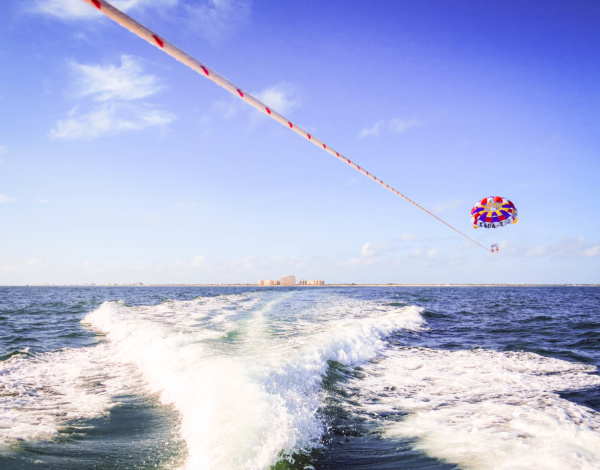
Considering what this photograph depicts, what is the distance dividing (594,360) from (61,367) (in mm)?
12978

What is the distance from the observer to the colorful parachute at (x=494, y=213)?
1864 centimetres

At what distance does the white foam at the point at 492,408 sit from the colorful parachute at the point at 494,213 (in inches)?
426

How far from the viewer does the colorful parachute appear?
18.6 m

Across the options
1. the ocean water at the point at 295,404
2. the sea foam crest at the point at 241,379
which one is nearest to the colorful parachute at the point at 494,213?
the ocean water at the point at 295,404

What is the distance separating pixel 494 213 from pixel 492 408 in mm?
15365

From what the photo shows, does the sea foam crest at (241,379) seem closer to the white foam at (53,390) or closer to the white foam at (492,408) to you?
the white foam at (53,390)

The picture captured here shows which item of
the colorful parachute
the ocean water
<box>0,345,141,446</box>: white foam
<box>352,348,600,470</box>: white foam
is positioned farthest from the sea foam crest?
the colorful parachute

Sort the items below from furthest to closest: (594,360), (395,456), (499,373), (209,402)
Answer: (594,360) → (499,373) → (209,402) → (395,456)

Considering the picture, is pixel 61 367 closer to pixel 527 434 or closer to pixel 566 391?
pixel 527 434

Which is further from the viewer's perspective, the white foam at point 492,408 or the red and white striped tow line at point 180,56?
the white foam at point 492,408

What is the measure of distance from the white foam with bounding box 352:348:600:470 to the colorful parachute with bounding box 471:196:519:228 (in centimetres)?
1082

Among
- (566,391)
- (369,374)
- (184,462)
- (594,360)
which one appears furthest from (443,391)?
(594,360)

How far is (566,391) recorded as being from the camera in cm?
665

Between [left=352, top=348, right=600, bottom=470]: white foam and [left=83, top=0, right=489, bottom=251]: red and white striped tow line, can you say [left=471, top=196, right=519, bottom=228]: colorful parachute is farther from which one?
[left=83, top=0, right=489, bottom=251]: red and white striped tow line
